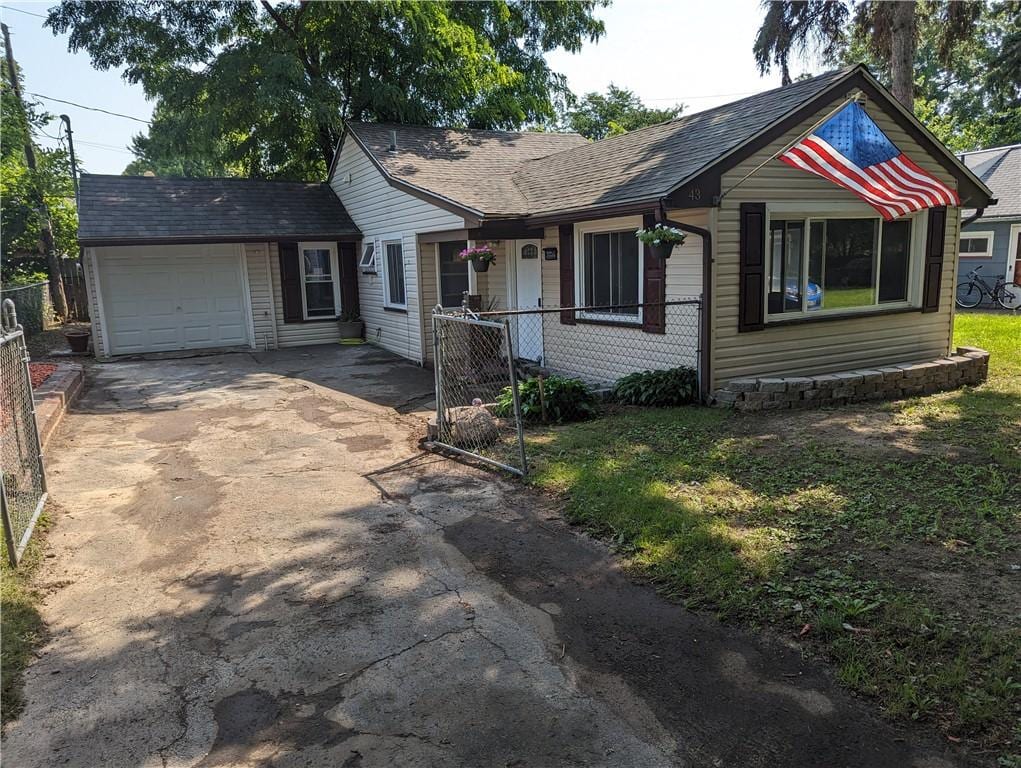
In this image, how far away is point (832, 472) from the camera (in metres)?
6.06

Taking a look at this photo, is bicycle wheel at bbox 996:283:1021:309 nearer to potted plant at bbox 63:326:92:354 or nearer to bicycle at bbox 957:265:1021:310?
bicycle at bbox 957:265:1021:310

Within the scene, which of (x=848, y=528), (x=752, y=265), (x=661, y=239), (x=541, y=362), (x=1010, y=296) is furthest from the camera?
(x=1010, y=296)

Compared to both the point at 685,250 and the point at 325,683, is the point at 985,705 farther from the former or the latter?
the point at 685,250

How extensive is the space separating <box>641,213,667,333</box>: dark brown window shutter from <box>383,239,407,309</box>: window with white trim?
5.77 meters

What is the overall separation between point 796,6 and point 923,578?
18504 mm

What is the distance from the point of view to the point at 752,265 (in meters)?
8.66

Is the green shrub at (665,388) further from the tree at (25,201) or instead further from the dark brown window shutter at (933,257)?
the tree at (25,201)

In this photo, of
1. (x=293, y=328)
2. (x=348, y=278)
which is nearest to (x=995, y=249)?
(x=348, y=278)

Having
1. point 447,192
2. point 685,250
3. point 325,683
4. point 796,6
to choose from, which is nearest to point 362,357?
point 447,192

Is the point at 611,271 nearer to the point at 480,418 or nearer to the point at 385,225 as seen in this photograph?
the point at 480,418

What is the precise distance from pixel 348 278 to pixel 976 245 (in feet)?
57.3

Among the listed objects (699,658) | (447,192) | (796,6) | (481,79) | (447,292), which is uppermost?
(796,6)

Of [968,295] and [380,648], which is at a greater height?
[968,295]

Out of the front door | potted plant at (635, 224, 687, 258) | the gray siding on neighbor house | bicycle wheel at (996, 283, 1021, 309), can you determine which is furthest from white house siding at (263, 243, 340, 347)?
the gray siding on neighbor house
